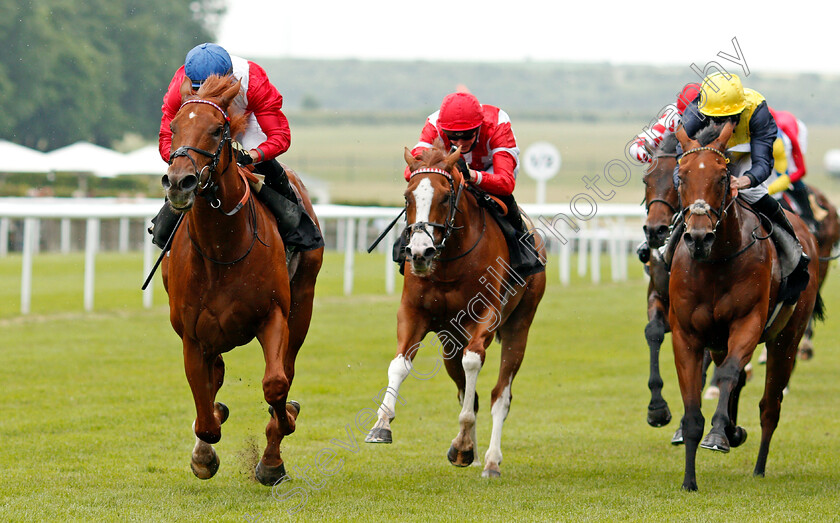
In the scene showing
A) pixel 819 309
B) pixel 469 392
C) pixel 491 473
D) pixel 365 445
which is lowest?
pixel 365 445

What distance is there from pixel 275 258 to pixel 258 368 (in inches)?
197

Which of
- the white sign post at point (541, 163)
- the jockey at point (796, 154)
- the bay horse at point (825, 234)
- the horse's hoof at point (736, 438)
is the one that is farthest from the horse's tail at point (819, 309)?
the white sign post at point (541, 163)

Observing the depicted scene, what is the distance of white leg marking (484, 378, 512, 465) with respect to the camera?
20.3ft

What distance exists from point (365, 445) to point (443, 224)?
2100 mm

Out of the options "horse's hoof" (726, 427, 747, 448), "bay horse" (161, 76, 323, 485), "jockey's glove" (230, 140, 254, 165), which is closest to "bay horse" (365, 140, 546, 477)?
"bay horse" (161, 76, 323, 485)

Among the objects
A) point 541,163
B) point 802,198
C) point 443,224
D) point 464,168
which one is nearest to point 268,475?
point 443,224

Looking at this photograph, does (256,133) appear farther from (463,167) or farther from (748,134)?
(748,134)

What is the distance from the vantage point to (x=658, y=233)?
6312 millimetres

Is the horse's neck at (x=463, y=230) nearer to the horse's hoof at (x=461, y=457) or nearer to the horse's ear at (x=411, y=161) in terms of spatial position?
the horse's ear at (x=411, y=161)

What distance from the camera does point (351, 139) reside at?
7062 centimetres

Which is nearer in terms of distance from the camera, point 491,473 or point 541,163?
point 491,473

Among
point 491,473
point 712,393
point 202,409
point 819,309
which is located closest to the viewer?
point 202,409

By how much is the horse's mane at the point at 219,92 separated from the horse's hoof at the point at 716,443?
2.64 m

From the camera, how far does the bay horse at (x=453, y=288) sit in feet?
18.0
